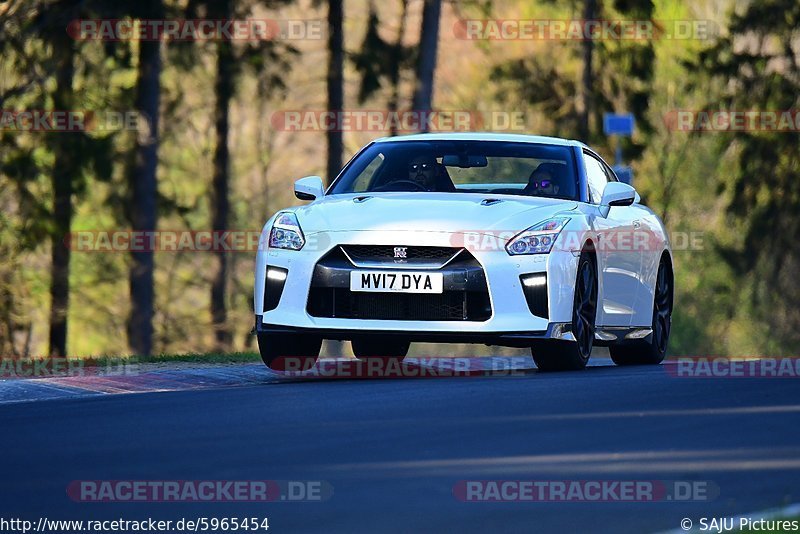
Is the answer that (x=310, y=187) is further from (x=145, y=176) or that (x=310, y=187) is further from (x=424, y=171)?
(x=145, y=176)

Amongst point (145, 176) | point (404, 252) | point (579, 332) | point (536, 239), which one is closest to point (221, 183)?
point (145, 176)

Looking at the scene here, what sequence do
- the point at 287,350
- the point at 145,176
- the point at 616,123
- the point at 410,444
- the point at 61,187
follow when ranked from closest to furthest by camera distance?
the point at 410,444, the point at 287,350, the point at 616,123, the point at 145,176, the point at 61,187

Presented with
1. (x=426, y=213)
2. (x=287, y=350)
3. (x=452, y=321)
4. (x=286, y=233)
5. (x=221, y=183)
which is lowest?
(x=221, y=183)

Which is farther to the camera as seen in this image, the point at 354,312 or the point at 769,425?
the point at 354,312

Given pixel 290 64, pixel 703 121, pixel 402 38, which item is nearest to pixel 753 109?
pixel 703 121

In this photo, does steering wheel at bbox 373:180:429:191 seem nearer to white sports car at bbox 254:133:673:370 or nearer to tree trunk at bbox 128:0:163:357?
white sports car at bbox 254:133:673:370

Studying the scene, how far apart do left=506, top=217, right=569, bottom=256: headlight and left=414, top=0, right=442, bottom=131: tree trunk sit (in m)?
21.0

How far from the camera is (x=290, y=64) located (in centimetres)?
3919

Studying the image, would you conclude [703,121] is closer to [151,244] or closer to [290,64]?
[290,64]

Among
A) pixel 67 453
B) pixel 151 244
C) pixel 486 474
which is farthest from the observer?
pixel 151 244

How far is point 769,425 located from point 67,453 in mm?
3656

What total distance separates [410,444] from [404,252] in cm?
347

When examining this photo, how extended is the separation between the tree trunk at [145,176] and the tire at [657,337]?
1685 cm

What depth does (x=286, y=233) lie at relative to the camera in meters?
12.3
